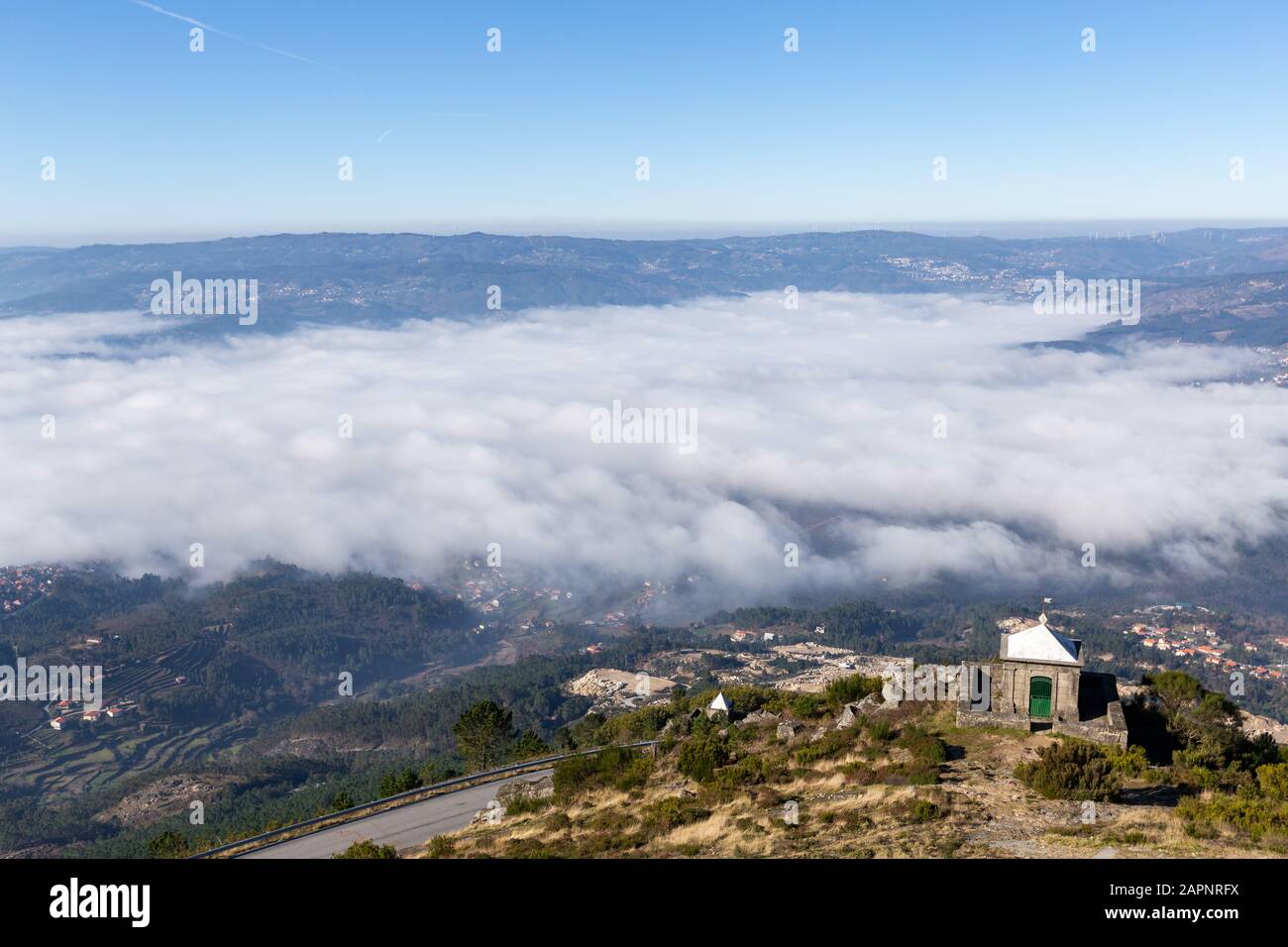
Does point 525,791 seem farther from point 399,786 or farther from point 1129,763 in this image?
point 1129,763

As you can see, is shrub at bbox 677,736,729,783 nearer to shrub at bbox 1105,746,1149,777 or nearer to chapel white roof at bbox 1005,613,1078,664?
chapel white roof at bbox 1005,613,1078,664

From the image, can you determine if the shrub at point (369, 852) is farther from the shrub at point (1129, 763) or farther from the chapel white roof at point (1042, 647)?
the chapel white roof at point (1042, 647)

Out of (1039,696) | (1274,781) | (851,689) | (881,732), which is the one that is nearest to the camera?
(1274,781)

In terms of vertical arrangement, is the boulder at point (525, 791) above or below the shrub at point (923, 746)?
below

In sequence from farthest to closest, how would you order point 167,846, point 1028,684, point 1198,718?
point 167,846 → point 1198,718 → point 1028,684

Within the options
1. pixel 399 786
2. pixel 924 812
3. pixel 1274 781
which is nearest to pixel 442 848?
pixel 924 812

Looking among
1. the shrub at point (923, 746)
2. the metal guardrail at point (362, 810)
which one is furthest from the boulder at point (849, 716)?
the metal guardrail at point (362, 810)
